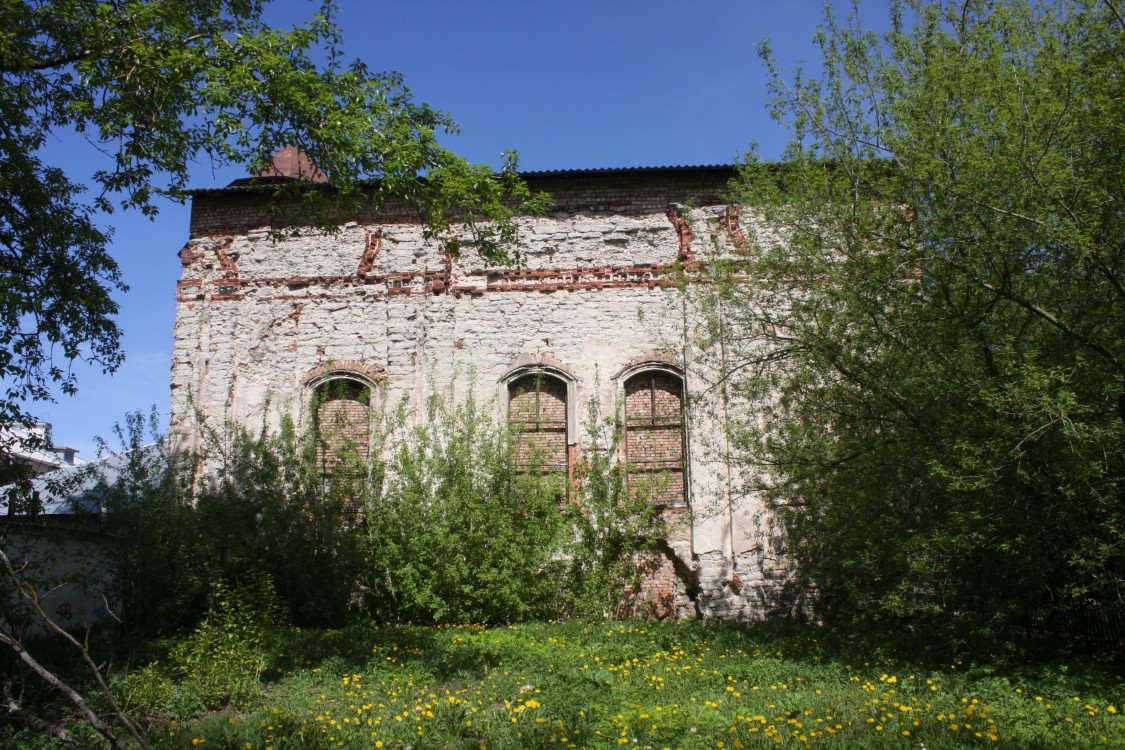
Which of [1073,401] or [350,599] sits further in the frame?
[350,599]

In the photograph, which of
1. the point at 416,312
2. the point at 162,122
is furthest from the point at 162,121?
the point at 416,312

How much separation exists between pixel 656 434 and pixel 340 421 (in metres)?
4.68

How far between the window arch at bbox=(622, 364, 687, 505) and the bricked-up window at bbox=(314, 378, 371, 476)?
3.91m

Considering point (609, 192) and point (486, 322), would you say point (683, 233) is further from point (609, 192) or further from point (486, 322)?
point (486, 322)

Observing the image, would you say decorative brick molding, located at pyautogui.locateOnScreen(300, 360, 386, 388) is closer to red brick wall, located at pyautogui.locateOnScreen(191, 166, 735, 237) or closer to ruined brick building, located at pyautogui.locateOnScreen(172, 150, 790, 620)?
ruined brick building, located at pyautogui.locateOnScreen(172, 150, 790, 620)

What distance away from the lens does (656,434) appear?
12.1 m

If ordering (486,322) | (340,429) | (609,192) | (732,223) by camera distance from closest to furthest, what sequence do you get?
(340,429) → (486,322) → (732,223) → (609,192)

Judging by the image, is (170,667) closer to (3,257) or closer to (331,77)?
(3,257)

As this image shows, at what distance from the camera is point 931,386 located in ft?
27.3

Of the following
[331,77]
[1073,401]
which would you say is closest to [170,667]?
[331,77]

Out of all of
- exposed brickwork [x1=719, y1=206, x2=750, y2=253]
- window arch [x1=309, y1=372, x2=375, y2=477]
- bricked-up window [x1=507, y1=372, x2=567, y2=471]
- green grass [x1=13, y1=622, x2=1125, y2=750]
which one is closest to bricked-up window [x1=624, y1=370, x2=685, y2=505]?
bricked-up window [x1=507, y1=372, x2=567, y2=471]

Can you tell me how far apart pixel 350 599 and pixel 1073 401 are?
9041 millimetres

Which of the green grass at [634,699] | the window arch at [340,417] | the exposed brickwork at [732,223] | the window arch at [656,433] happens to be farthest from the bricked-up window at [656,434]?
the window arch at [340,417]

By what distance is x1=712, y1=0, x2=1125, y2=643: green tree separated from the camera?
24.6ft
